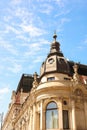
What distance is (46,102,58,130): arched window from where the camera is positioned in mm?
43656

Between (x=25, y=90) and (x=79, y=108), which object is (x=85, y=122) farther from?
(x=25, y=90)

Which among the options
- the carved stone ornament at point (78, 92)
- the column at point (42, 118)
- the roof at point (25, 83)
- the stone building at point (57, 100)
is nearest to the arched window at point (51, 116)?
the stone building at point (57, 100)

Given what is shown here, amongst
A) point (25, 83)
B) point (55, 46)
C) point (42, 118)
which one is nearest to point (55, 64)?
point (55, 46)

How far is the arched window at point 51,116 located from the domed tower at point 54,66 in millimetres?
5197

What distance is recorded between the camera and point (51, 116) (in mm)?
44500

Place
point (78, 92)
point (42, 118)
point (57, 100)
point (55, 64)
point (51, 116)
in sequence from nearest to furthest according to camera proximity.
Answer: point (51, 116) < point (42, 118) < point (57, 100) < point (78, 92) < point (55, 64)

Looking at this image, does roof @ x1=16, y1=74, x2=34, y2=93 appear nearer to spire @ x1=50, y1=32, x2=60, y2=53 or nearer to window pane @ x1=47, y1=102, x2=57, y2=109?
spire @ x1=50, y1=32, x2=60, y2=53

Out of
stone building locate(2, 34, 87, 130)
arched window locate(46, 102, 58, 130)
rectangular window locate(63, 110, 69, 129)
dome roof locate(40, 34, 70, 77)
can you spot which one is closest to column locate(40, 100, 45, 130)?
stone building locate(2, 34, 87, 130)

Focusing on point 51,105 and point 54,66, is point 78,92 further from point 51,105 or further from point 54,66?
point 54,66

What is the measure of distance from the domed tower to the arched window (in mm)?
5197

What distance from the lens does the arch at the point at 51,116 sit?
4365cm

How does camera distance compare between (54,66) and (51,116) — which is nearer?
(51,116)

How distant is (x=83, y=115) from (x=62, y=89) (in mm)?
5546

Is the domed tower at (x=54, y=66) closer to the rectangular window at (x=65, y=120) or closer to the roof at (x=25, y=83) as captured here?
the rectangular window at (x=65, y=120)
